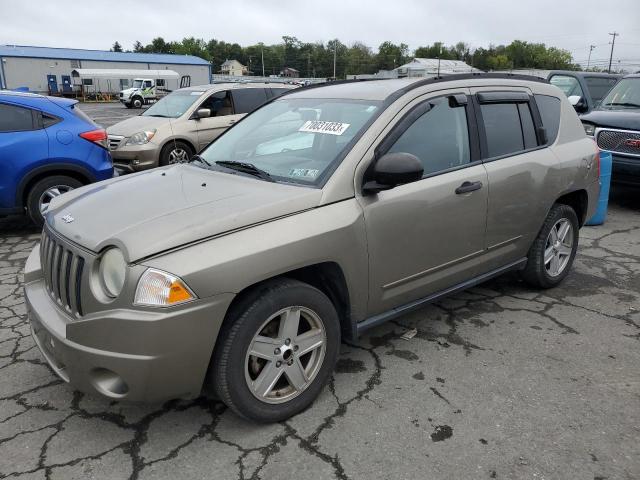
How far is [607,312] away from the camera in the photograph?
413cm

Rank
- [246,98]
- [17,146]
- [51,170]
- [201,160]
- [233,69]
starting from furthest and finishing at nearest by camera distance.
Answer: [233,69] < [246,98] < [51,170] < [17,146] < [201,160]

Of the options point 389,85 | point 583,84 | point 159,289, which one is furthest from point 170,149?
point 583,84

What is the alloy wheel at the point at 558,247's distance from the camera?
438 centimetres

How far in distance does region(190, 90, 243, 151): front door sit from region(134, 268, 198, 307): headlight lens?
289 inches

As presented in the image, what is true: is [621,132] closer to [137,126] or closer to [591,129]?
[591,129]

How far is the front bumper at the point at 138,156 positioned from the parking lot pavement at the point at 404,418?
16.9 feet

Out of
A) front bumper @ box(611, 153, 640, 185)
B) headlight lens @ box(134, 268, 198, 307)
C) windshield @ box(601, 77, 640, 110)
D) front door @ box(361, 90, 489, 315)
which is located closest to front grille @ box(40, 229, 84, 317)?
headlight lens @ box(134, 268, 198, 307)

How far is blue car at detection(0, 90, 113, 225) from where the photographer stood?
18.9 ft

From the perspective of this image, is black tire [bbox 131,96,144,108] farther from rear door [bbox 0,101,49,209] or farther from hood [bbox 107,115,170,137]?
rear door [bbox 0,101,49,209]

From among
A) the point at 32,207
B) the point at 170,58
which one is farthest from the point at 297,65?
the point at 32,207

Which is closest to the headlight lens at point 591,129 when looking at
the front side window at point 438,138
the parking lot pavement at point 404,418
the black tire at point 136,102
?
the parking lot pavement at point 404,418

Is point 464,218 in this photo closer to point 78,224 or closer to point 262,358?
point 262,358

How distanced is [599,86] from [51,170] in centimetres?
1137

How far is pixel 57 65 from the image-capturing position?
54.6 m
